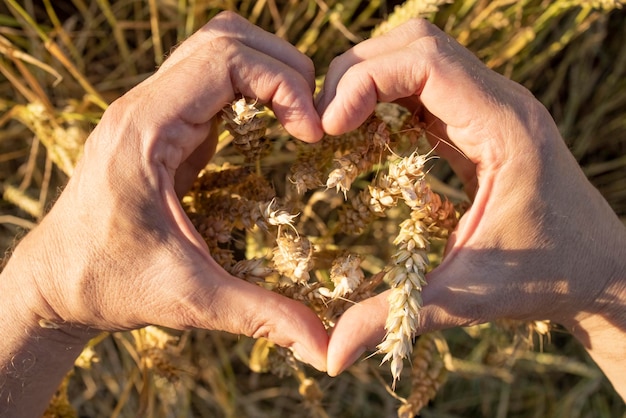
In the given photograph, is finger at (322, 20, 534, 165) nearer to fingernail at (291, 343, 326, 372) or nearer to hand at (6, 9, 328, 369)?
hand at (6, 9, 328, 369)

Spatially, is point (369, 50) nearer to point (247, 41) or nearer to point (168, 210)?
point (247, 41)

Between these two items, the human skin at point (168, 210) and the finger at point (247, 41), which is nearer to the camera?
the human skin at point (168, 210)

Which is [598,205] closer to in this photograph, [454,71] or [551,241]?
[551,241]

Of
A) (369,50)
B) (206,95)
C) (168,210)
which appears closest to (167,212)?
(168,210)

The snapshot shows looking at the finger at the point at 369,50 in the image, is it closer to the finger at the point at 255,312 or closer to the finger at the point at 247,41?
the finger at the point at 247,41

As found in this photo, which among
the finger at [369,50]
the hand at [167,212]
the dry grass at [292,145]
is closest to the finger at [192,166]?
the hand at [167,212]

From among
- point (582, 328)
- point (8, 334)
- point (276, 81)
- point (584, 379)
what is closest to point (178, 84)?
point (276, 81)
